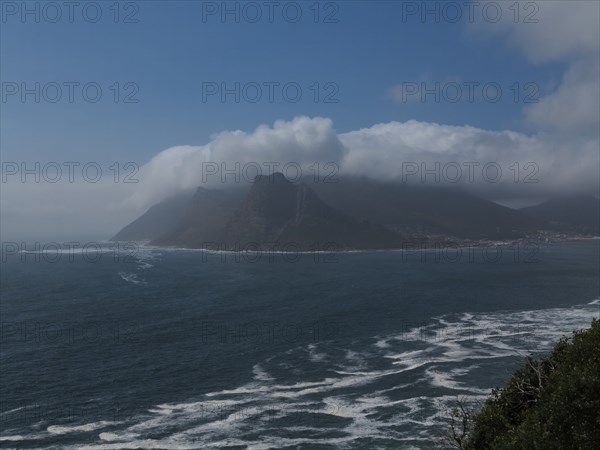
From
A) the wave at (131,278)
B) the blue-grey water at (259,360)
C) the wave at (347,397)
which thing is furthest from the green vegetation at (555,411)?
the wave at (131,278)

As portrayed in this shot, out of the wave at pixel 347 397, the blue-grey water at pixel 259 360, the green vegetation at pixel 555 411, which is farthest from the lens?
the blue-grey water at pixel 259 360

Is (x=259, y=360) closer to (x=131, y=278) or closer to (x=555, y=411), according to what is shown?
(x=555, y=411)

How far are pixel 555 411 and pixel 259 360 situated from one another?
5628cm

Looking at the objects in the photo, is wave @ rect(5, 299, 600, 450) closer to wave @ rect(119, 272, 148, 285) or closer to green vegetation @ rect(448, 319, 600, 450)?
green vegetation @ rect(448, 319, 600, 450)

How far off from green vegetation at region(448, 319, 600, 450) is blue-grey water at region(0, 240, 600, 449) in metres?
20.7

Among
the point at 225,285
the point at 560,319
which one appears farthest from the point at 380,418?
the point at 225,285

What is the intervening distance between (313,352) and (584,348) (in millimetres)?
54018

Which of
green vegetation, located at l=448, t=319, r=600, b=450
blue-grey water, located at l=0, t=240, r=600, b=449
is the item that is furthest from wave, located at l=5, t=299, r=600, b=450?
green vegetation, located at l=448, t=319, r=600, b=450

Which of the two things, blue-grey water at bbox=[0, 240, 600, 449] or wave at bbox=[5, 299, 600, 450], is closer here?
wave at bbox=[5, 299, 600, 450]

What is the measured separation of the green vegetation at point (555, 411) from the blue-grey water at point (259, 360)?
20717 millimetres

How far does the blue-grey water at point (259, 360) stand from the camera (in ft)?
162

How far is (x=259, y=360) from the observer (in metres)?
73.2

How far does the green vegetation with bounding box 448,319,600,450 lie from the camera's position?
67.6ft

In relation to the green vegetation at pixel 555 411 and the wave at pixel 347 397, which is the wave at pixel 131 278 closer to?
the wave at pixel 347 397
